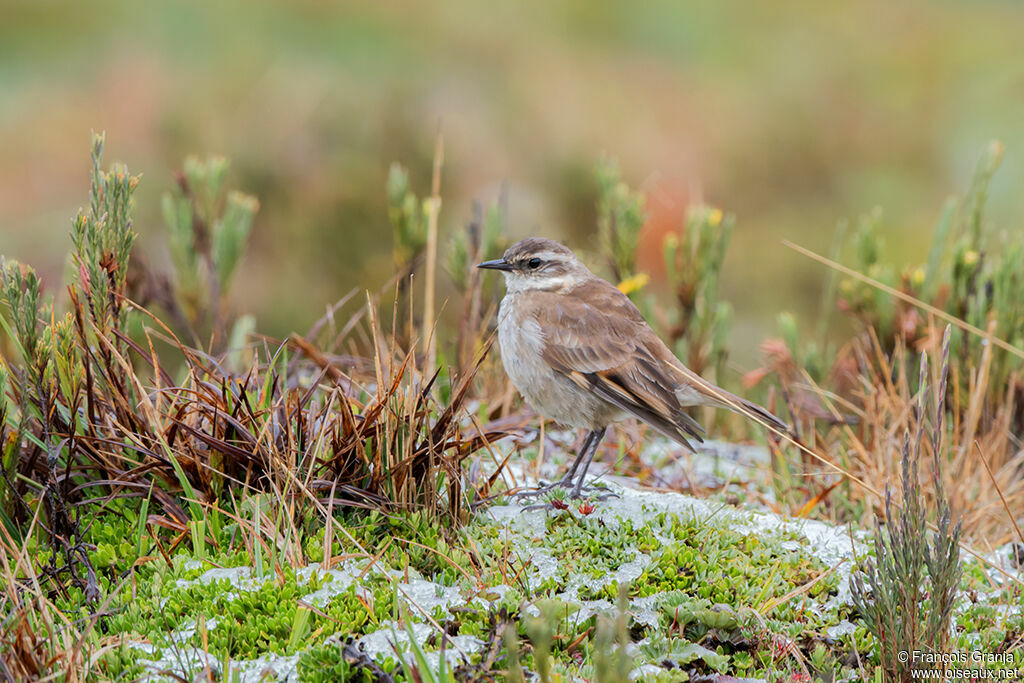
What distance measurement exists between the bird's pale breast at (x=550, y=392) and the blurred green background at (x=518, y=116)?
4.15m

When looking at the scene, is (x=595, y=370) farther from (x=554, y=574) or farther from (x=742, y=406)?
(x=554, y=574)

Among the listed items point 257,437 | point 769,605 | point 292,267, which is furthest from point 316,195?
point 769,605

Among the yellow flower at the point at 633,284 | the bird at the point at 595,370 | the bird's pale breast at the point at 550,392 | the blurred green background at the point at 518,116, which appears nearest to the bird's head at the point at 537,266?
the bird at the point at 595,370

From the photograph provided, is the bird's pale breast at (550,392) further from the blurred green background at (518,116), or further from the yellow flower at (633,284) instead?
the blurred green background at (518,116)

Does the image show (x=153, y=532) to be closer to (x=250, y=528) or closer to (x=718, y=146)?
(x=250, y=528)

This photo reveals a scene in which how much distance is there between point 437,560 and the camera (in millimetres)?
3594

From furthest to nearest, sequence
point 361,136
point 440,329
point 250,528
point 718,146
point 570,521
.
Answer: point 718,146 → point 361,136 → point 440,329 → point 570,521 → point 250,528

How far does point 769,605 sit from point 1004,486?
2180 millimetres

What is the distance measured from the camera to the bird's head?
5230 mm

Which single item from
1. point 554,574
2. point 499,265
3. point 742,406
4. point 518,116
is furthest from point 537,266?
point 518,116

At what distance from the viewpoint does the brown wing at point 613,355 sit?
14.5ft

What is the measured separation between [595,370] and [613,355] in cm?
13

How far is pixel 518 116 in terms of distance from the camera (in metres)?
11.4

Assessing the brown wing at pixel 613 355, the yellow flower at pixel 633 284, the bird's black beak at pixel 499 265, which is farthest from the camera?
the yellow flower at pixel 633 284
